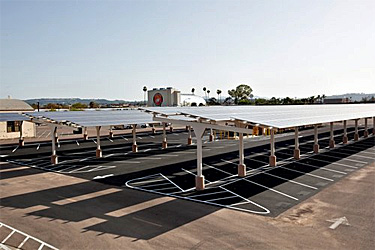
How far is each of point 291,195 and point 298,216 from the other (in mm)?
3054

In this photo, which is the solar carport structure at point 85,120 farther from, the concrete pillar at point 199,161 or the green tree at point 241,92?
the green tree at point 241,92

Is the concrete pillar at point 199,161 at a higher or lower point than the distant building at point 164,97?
lower

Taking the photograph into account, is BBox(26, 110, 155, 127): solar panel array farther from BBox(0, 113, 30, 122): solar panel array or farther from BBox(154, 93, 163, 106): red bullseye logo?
BBox(154, 93, 163, 106): red bullseye logo

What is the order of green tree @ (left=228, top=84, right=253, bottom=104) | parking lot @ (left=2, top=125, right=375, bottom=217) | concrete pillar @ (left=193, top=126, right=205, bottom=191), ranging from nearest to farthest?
parking lot @ (left=2, top=125, right=375, bottom=217) < concrete pillar @ (left=193, top=126, right=205, bottom=191) < green tree @ (left=228, top=84, right=253, bottom=104)

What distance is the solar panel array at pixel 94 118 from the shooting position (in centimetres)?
2653

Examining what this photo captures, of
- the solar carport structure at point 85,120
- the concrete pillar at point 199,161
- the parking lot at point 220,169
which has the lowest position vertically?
the parking lot at point 220,169

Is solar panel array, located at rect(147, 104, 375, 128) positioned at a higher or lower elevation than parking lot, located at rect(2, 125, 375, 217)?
higher

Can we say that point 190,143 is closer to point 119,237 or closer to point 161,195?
point 161,195

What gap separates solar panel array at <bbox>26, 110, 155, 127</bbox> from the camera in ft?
87.0

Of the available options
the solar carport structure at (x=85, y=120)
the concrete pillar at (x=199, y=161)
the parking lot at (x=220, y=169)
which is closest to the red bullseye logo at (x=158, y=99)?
the solar carport structure at (x=85, y=120)

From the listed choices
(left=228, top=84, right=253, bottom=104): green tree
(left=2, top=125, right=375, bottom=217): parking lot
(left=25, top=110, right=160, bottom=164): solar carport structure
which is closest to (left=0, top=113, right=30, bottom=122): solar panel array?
(left=2, top=125, right=375, bottom=217): parking lot

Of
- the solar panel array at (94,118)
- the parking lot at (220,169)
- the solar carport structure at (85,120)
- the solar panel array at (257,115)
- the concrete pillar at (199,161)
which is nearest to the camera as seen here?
the parking lot at (220,169)

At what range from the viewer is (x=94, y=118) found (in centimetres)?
2994

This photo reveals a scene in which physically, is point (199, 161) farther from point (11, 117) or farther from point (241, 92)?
point (241, 92)
